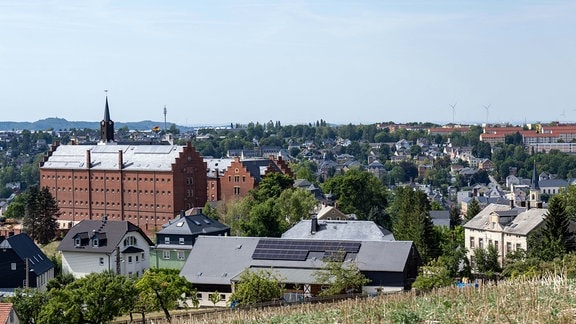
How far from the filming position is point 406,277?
51750 millimetres

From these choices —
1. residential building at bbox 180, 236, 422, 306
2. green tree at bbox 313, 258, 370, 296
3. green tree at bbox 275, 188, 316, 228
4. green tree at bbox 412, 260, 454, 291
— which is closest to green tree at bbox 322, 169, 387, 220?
green tree at bbox 275, 188, 316, 228

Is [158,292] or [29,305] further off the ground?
[158,292]

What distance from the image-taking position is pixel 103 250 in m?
62.0

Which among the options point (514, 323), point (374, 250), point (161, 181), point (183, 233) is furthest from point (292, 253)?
point (161, 181)

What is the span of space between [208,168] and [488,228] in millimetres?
40733

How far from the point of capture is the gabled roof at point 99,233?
2450 inches

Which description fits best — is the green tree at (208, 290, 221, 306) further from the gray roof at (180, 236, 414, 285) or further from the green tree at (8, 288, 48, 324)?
the green tree at (8, 288, 48, 324)

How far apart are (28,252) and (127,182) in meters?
35.2

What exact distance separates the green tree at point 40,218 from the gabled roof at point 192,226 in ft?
69.1

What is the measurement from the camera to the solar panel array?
176ft

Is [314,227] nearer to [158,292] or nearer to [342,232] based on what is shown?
[342,232]

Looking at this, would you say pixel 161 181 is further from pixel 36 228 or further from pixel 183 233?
pixel 183 233

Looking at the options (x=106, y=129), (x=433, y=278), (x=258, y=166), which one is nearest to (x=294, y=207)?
(x=258, y=166)

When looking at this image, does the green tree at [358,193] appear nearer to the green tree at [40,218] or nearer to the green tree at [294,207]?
the green tree at [294,207]
